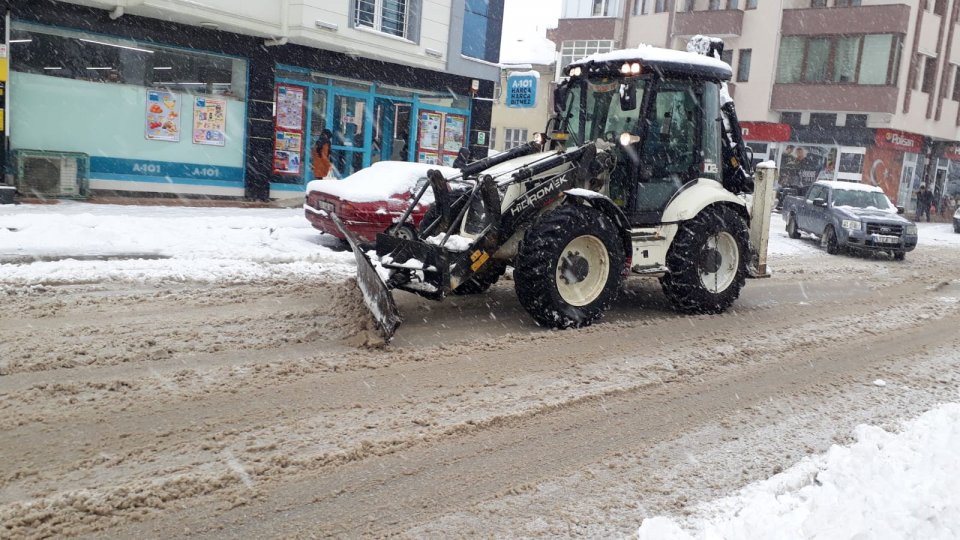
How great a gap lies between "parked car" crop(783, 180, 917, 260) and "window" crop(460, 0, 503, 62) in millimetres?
9372

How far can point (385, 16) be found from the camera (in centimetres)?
1916

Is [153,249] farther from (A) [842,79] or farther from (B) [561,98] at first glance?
(A) [842,79]

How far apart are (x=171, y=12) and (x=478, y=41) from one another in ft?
30.3

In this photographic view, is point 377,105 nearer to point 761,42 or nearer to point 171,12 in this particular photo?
point 171,12

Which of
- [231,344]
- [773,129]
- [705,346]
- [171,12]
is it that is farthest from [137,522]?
[773,129]

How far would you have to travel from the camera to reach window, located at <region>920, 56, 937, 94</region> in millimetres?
35094

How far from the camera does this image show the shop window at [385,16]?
18.5m

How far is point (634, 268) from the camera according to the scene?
7812mm

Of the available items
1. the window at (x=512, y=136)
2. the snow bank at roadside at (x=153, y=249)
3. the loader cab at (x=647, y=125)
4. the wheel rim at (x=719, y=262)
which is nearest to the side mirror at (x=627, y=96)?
the loader cab at (x=647, y=125)

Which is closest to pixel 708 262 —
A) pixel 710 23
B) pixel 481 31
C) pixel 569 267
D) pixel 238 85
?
pixel 569 267

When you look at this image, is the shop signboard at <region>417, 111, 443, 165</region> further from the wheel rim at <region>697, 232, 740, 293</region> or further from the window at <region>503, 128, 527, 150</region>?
the window at <region>503, 128, 527, 150</region>

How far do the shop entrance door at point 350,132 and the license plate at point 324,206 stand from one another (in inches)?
325

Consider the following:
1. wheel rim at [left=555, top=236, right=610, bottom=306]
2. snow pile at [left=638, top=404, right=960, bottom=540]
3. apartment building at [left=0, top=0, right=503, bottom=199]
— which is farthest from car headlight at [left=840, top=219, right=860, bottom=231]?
snow pile at [left=638, top=404, right=960, bottom=540]

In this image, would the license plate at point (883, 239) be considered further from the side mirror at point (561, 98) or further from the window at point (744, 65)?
the window at point (744, 65)
